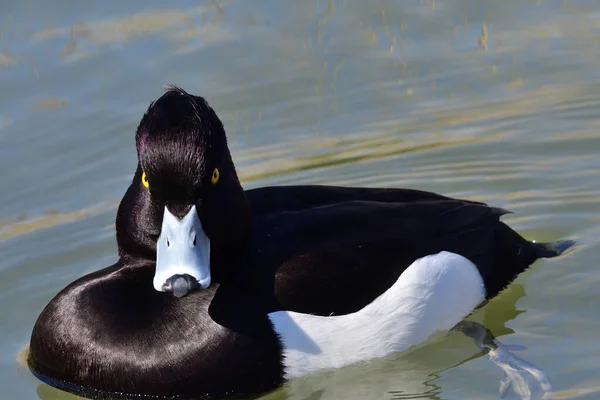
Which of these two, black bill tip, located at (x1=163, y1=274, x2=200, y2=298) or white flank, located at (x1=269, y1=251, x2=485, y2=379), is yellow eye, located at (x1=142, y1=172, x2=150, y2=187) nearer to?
black bill tip, located at (x1=163, y1=274, x2=200, y2=298)

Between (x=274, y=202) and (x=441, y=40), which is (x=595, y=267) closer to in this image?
(x=274, y=202)

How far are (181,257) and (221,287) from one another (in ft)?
1.26

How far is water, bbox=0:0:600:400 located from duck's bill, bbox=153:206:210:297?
0.84 m

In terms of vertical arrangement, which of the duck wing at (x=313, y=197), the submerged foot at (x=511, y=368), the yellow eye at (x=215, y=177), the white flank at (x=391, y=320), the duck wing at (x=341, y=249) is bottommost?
the submerged foot at (x=511, y=368)

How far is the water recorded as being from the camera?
5961mm

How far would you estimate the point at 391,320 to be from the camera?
17.9 feet

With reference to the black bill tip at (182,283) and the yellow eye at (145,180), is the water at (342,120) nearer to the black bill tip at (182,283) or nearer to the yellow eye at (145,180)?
the black bill tip at (182,283)

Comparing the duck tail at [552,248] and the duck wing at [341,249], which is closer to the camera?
the duck wing at [341,249]

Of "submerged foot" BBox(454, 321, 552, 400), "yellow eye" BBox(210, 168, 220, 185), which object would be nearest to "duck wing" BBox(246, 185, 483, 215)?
"yellow eye" BBox(210, 168, 220, 185)

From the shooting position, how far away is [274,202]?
573 cm

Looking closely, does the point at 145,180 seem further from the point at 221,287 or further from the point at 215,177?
the point at 221,287

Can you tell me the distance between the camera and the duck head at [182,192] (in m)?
4.96

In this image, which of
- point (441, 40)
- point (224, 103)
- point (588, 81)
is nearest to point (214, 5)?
point (224, 103)

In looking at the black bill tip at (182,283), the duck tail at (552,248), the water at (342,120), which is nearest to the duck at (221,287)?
the black bill tip at (182,283)
